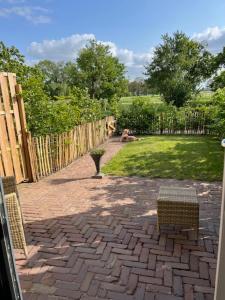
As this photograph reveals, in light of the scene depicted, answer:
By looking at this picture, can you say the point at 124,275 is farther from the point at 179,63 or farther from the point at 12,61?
the point at 179,63

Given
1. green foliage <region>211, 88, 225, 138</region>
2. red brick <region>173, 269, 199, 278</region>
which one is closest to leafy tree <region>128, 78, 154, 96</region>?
green foliage <region>211, 88, 225, 138</region>

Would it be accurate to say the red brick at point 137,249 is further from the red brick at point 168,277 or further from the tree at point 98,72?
the tree at point 98,72

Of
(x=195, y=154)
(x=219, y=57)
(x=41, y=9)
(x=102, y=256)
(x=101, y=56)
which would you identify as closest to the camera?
(x=41, y=9)

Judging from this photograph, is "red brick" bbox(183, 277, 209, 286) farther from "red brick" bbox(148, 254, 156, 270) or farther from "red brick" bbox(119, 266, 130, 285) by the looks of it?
"red brick" bbox(119, 266, 130, 285)

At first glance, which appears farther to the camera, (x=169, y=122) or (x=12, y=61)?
(x=169, y=122)

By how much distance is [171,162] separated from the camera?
7.42m

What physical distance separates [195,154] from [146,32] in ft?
14.8

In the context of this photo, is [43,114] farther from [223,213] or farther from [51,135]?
[223,213]

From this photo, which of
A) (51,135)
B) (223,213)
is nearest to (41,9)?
(223,213)

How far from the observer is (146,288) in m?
2.49

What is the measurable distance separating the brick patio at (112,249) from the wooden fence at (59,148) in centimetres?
119

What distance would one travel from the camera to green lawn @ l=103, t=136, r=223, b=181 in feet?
20.7

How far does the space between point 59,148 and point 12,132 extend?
1.87 meters

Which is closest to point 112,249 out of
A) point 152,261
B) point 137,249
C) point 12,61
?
point 137,249
